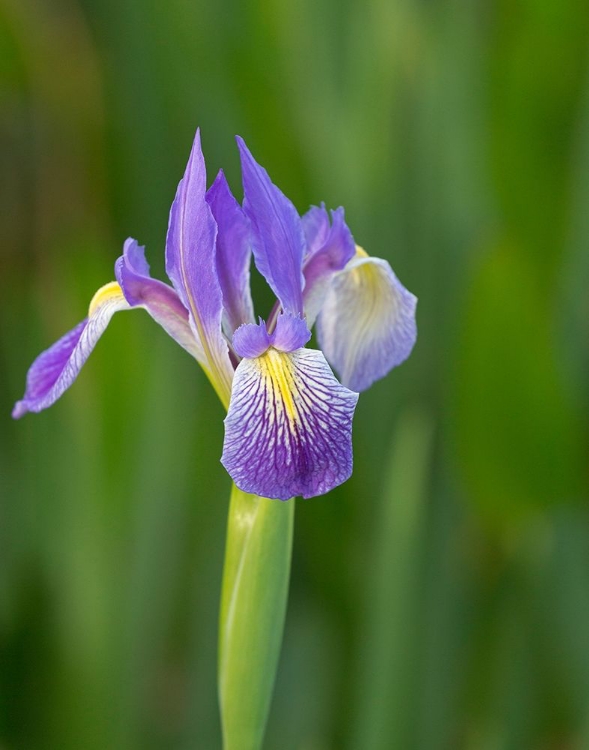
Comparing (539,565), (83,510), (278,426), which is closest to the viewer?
(278,426)

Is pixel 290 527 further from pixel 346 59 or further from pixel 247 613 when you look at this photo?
pixel 346 59

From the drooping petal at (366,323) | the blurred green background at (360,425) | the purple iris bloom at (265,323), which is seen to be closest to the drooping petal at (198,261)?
the purple iris bloom at (265,323)

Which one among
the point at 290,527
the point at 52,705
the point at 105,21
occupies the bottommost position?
the point at 52,705

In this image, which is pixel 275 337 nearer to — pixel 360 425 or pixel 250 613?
pixel 250 613

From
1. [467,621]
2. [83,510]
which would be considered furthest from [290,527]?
[467,621]

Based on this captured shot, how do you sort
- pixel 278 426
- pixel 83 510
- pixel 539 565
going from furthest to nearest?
pixel 539 565 → pixel 83 510 → pixel 278 426

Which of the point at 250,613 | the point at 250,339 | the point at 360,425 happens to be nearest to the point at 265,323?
the point at 250,339

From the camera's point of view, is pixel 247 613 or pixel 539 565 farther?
pixel 539 565
